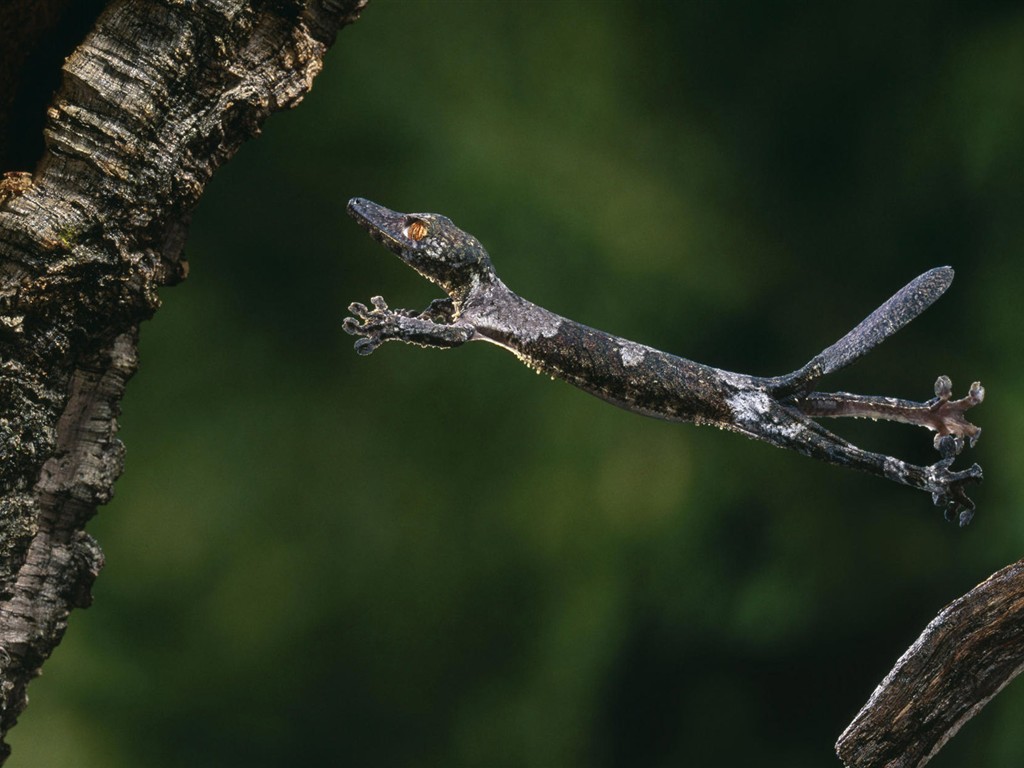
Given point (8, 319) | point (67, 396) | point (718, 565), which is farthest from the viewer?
point (718, 565)

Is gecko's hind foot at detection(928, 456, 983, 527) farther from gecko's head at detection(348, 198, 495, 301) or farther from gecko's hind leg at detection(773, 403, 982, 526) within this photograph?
gecko's head at detection(348, 198, 495, 301)

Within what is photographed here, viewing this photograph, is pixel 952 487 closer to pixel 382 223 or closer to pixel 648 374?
pixel 648 374

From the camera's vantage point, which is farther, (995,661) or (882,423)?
(882,423)

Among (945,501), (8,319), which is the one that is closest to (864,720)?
(945,501)

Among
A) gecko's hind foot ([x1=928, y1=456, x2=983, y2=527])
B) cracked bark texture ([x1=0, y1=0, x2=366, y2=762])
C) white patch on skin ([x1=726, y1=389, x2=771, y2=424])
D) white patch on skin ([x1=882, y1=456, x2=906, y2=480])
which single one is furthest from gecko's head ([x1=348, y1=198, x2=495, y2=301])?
gecko's hind foot ([x1=928, y1=456, x2=983, y2=527])

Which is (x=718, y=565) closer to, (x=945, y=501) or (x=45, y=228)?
(x=945, y=501)

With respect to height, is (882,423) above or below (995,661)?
above
